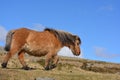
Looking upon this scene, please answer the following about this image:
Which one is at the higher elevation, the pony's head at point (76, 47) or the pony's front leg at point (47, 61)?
the pony's head at point (76, 47)

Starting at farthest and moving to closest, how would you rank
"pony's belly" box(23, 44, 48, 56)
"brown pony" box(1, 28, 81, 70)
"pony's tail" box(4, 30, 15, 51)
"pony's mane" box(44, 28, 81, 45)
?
"pony's mane" box(44, 28, 81, 45)
"pony's belly" box(23, 44, 48, 56)
"pony's tail" box(4, 30, 15, 51)
"brown pony" box(1, 28, 81, 70)

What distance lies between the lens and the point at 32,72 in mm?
19438

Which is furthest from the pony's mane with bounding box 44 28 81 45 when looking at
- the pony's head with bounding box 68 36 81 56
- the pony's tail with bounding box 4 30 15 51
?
the pony's tail with bounding box 4 30 15 51

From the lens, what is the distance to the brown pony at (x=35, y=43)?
824 inches

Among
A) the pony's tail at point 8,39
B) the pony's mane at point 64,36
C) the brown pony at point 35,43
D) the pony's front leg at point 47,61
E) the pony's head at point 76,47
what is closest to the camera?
the brown pony at point 35,43

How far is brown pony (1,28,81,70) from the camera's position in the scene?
824 inches

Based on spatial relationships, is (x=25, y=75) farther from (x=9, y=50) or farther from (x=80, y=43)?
(x=80, y=43)

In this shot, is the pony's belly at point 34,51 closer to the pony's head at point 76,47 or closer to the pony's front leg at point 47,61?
the pony's front leg at point 47,61

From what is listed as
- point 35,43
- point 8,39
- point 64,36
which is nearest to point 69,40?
point 64,36

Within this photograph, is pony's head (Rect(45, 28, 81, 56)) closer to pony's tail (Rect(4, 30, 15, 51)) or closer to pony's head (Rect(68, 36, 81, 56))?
pony's head (Rect(68, 36, 81, 56))

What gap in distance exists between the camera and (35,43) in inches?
843

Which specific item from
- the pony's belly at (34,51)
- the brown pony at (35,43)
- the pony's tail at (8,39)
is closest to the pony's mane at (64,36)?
the brown pony at (35,43)

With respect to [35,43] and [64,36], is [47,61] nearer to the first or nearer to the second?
[35,43]

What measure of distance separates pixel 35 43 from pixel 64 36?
2447 mm
